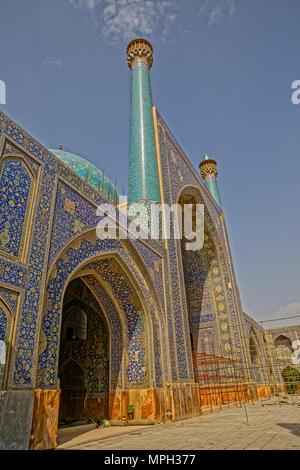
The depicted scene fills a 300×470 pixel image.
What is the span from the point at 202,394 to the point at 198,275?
451cm

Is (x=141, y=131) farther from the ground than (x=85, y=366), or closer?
farther from the ground

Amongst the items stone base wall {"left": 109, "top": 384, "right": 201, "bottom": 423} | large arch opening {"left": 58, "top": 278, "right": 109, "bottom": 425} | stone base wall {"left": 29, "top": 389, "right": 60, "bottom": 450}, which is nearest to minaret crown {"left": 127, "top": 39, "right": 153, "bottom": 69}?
large arch opening {"left": 58, "top": 278, "right": 109, "bottom": 425}

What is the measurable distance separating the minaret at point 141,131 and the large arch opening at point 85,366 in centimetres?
282

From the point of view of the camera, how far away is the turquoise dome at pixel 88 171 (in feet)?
34.7

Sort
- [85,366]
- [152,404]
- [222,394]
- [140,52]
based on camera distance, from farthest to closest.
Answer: [140,52] < [222,394] < [85,366] < [152,404]

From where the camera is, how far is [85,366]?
715 centimetres

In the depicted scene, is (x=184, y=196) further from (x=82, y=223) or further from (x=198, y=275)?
(x=82, y=223)

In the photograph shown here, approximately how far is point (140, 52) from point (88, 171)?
4364mm

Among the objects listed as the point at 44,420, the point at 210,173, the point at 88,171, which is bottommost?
the point at 44,420

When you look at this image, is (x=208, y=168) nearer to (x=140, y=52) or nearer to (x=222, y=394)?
(x=140, y=52)

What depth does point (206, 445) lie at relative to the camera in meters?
3.45

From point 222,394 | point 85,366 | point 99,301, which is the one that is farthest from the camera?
point 222,394

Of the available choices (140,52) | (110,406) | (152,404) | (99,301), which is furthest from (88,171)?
(152,404)
